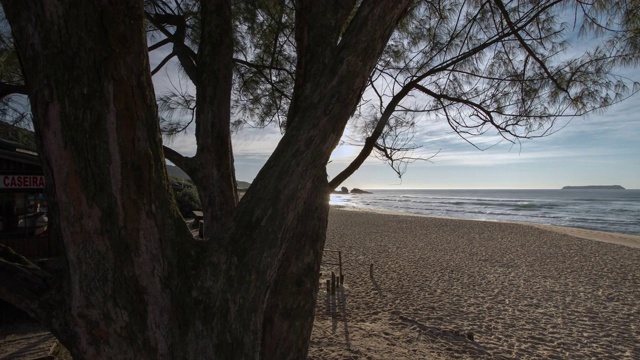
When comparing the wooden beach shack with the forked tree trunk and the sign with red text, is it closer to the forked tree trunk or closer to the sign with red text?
the sign with red text

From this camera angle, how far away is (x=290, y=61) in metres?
4.34

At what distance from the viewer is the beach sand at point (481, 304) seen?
17.6 ft

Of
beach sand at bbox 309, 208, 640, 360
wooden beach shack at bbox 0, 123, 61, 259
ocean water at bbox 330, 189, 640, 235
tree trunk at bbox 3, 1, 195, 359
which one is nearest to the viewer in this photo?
tree trunk at bbox 3, 1, 195, 359

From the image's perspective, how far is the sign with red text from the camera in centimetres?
619

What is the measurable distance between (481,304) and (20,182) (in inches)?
333

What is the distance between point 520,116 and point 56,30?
10.6 feet

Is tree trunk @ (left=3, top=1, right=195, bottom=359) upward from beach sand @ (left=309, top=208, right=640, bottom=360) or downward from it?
upward

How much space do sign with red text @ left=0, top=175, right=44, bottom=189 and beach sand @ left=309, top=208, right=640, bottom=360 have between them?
516 cm

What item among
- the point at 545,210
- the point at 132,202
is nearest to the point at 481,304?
the point at 132,202

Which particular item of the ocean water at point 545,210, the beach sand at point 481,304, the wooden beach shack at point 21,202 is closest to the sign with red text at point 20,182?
the wooden beach shack at point 21,202

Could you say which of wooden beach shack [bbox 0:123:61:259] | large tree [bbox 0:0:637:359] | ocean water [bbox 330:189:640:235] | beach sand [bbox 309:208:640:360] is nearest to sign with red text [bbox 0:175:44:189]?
wooden beach shack [bbox 0:123:61:259]

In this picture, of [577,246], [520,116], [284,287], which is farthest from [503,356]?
[577,246]

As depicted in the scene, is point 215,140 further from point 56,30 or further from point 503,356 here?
point 503,356

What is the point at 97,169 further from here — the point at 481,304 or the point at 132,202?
the point at 481,304
